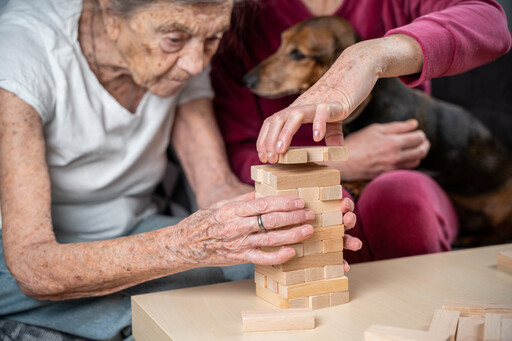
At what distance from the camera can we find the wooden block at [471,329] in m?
0.78

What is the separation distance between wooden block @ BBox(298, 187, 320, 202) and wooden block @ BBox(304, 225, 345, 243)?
5 cm

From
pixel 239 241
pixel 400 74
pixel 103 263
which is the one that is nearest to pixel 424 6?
pixel 400 74

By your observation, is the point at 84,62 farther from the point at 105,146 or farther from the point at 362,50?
the point at 362,50

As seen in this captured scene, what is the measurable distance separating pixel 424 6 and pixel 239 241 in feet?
2.64

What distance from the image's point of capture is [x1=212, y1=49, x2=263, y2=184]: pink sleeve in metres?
1.64

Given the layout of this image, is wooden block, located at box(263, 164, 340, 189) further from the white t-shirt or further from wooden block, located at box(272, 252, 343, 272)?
the white t-shirt

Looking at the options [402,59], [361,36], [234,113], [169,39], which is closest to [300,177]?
[402,59]

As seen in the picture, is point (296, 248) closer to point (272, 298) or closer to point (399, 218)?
point (272, 298)

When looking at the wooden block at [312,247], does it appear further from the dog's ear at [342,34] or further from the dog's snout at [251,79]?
the dog's snout at [251,79]

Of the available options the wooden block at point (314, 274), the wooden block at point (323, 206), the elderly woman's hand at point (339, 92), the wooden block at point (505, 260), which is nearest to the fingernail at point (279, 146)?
the elderly woman's hand at point (339, 92)

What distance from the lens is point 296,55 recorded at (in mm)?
1480

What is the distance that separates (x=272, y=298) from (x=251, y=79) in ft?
2.50

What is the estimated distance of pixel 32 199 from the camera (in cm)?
108

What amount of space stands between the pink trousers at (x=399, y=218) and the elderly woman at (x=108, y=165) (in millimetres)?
347
